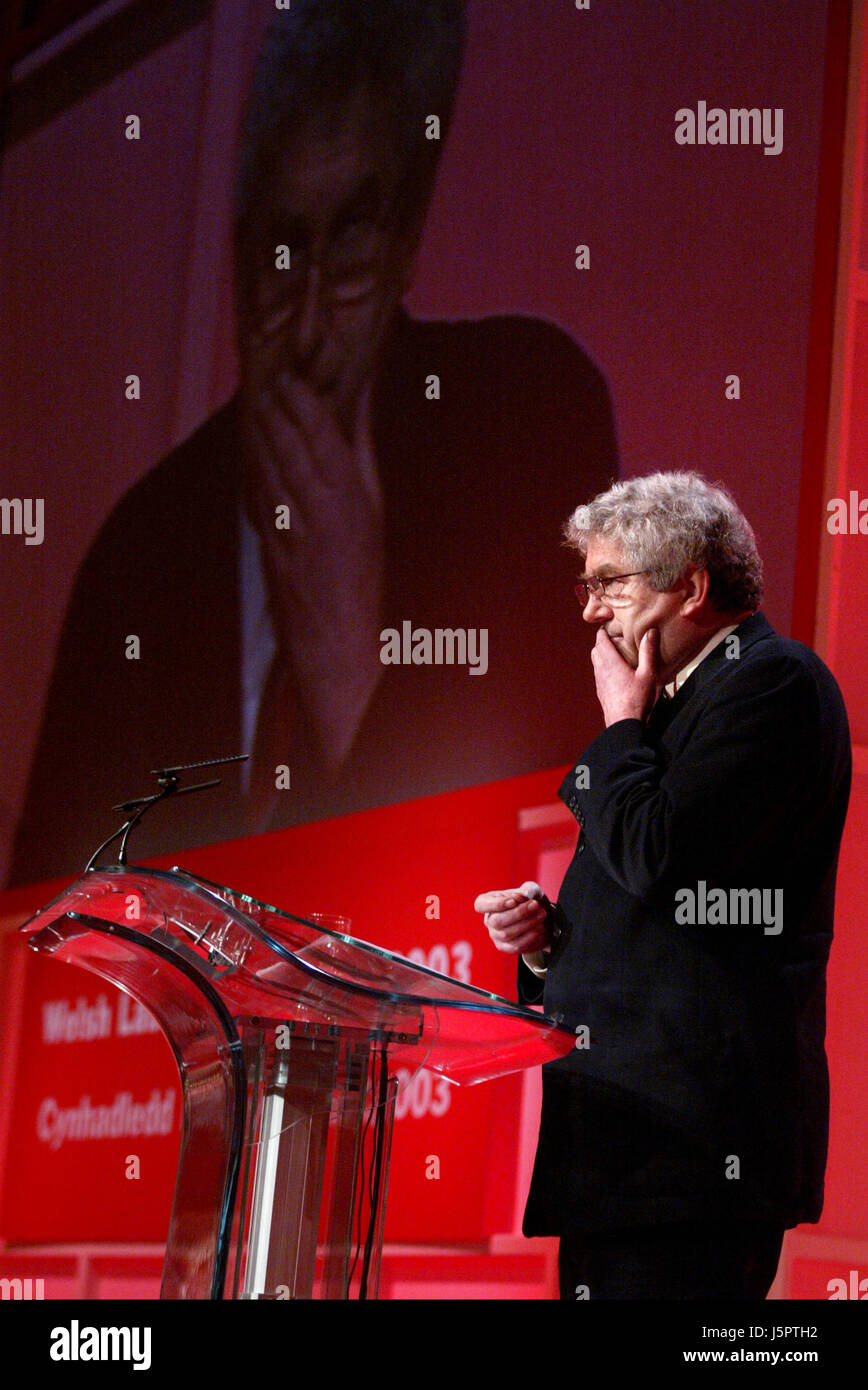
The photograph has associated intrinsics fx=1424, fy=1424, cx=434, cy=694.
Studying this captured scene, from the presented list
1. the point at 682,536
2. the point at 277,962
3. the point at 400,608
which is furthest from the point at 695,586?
the point at 400,608

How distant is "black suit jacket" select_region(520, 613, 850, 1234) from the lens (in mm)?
1548

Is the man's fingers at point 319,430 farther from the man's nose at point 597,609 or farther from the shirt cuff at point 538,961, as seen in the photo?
the shirt cuff at point 538,961

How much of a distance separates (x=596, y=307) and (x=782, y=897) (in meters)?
1.67

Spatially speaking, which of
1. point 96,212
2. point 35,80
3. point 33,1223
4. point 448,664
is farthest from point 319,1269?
point 35,80

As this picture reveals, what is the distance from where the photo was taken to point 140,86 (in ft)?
12.7

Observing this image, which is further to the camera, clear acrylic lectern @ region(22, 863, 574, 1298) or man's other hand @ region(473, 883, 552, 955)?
man's other hand @ region(473, 883, 552, 955)

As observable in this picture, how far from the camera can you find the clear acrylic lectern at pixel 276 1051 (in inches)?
53.2

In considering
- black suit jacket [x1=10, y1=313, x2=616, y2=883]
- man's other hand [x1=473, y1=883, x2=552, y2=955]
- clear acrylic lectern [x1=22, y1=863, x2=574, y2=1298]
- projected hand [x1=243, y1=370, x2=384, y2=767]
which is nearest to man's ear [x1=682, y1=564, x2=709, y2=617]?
man's other hand [x1=473, y1=883, x2=552, y2=955]

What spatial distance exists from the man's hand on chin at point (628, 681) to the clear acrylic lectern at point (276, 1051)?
0.45 m

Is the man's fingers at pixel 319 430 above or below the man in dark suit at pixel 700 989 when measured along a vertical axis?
above

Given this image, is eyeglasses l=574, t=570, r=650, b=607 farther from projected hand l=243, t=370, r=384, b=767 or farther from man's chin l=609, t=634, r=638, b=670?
projected hand l=243, t=370, r=384, b=767

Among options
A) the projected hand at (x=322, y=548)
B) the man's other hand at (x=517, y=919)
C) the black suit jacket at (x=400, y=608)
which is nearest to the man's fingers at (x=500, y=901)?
the man's other hand at (x=517, y=919)

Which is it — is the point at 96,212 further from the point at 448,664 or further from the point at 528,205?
the point at 448,664

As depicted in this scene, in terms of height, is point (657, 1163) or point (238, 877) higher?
point (238, 877)
